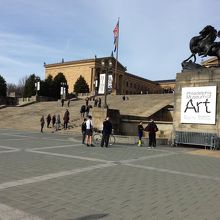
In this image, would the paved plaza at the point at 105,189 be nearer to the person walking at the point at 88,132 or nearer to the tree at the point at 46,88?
the person walking at the point at 88,132

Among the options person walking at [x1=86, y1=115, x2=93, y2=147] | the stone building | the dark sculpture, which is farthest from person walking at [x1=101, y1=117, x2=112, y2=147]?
the stone building

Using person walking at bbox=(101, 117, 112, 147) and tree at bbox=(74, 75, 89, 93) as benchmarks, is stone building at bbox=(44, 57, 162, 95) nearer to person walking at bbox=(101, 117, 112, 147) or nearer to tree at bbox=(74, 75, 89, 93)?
tree at bbox=(74, 75, 89, 93)

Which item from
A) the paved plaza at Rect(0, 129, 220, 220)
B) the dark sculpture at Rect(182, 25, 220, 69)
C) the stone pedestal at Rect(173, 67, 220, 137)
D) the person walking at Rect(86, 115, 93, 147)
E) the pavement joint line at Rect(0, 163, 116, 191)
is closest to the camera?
the paved plaza at Rect(0, 129, 220, 220)

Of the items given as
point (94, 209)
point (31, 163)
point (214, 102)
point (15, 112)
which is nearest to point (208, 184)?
point (94, 209)

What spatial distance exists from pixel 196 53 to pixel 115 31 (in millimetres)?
13926

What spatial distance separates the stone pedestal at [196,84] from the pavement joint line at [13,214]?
16116 mm

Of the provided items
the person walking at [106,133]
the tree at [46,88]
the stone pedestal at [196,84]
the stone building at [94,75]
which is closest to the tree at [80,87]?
the tree at [46,88]

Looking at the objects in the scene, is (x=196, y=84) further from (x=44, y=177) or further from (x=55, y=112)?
(x=55, y=112)

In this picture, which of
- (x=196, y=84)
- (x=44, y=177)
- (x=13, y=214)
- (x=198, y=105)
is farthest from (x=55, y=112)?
(x=13, y=214)

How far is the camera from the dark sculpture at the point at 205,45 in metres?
22.5

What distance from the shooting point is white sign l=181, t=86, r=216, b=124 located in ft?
69.0

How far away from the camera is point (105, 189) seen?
328 inches

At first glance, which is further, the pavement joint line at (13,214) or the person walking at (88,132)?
the person walking at (88,132)

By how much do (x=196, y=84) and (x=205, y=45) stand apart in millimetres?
2601
